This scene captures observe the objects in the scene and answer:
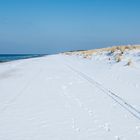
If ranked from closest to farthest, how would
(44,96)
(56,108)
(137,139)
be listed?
(137,139), (56,108), (44,96)

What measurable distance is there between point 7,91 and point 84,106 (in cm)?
378

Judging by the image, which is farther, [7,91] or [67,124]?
[7,91]

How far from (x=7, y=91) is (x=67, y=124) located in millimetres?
4951

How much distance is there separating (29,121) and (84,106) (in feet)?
5.34

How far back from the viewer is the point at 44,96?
362 inches

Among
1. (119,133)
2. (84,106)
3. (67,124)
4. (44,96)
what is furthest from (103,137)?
(44,96)

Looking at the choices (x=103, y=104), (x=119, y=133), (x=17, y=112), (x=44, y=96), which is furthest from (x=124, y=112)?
(x=44, y=96)

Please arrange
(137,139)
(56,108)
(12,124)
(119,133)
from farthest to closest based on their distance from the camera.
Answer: (56,108)
(12,124)
(119,133)
(137,139)

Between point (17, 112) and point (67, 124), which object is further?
point (17, 112)

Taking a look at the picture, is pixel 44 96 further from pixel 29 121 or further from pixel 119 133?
pixel 119 133

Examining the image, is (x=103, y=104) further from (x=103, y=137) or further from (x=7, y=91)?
(x=7, y=91)

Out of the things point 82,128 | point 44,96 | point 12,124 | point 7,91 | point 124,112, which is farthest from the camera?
point 7,91

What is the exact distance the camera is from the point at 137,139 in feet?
16.1

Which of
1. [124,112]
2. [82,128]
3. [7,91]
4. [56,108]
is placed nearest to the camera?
[82,128]
